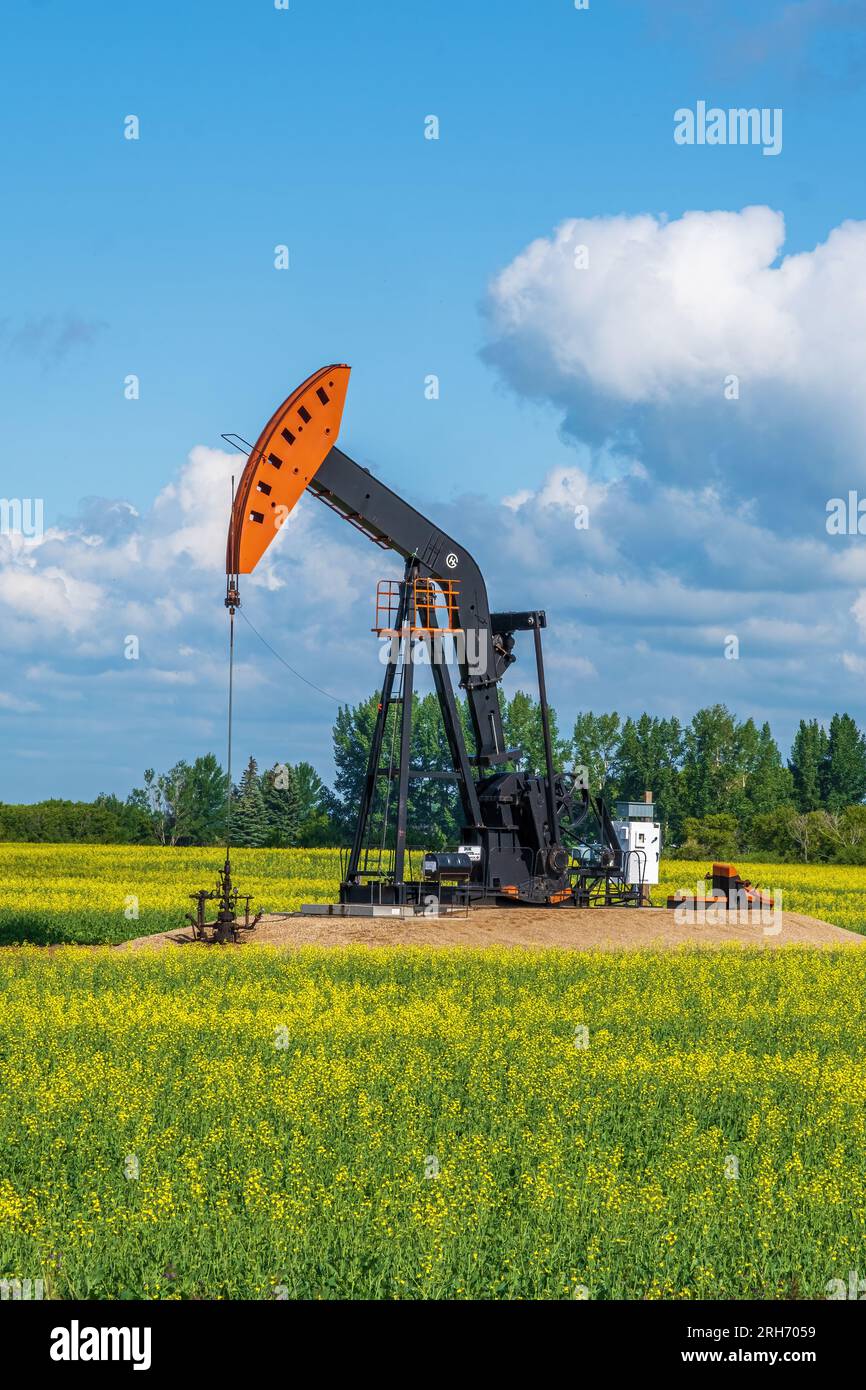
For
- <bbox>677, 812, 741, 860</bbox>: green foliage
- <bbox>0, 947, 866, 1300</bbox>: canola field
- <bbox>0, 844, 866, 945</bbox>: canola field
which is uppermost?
<bbox>677, 812, 741, 860</bbox>: green foliage

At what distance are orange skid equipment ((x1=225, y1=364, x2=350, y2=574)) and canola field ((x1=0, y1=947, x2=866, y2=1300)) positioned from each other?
830cm

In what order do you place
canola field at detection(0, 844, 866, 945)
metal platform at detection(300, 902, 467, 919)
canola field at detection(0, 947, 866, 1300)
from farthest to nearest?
canola field at detection(0, 844, 866, 945) → metal platform at detection(300, 902, 467, 919) → canola field at detection(0, 947, 866, 1300)

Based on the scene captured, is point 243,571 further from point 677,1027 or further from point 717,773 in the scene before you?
point 717,773

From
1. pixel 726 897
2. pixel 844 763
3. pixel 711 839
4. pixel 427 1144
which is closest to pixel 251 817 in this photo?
pixel 711 839

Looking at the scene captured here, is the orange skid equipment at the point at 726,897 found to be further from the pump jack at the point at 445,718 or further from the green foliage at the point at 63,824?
the green foliage at the point at 63,824

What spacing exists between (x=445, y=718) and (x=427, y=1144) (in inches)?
701

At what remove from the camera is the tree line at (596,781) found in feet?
243

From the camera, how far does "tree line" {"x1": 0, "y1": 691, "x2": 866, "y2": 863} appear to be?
74.1 m

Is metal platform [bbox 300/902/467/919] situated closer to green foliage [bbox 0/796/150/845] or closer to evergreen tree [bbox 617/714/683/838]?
green foliage [bbox 0/796/150/845]

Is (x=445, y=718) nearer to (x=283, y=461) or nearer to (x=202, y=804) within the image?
(x=283, y=461)

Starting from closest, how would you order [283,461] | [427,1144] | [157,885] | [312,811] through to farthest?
[427,1144] < [283,461] < [157,885] < [312,811]

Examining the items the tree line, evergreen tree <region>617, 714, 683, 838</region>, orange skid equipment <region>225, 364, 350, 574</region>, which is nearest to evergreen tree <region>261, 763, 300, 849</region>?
the tree line

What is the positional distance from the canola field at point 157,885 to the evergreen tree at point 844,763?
160 feet

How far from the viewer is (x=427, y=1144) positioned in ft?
32.4
